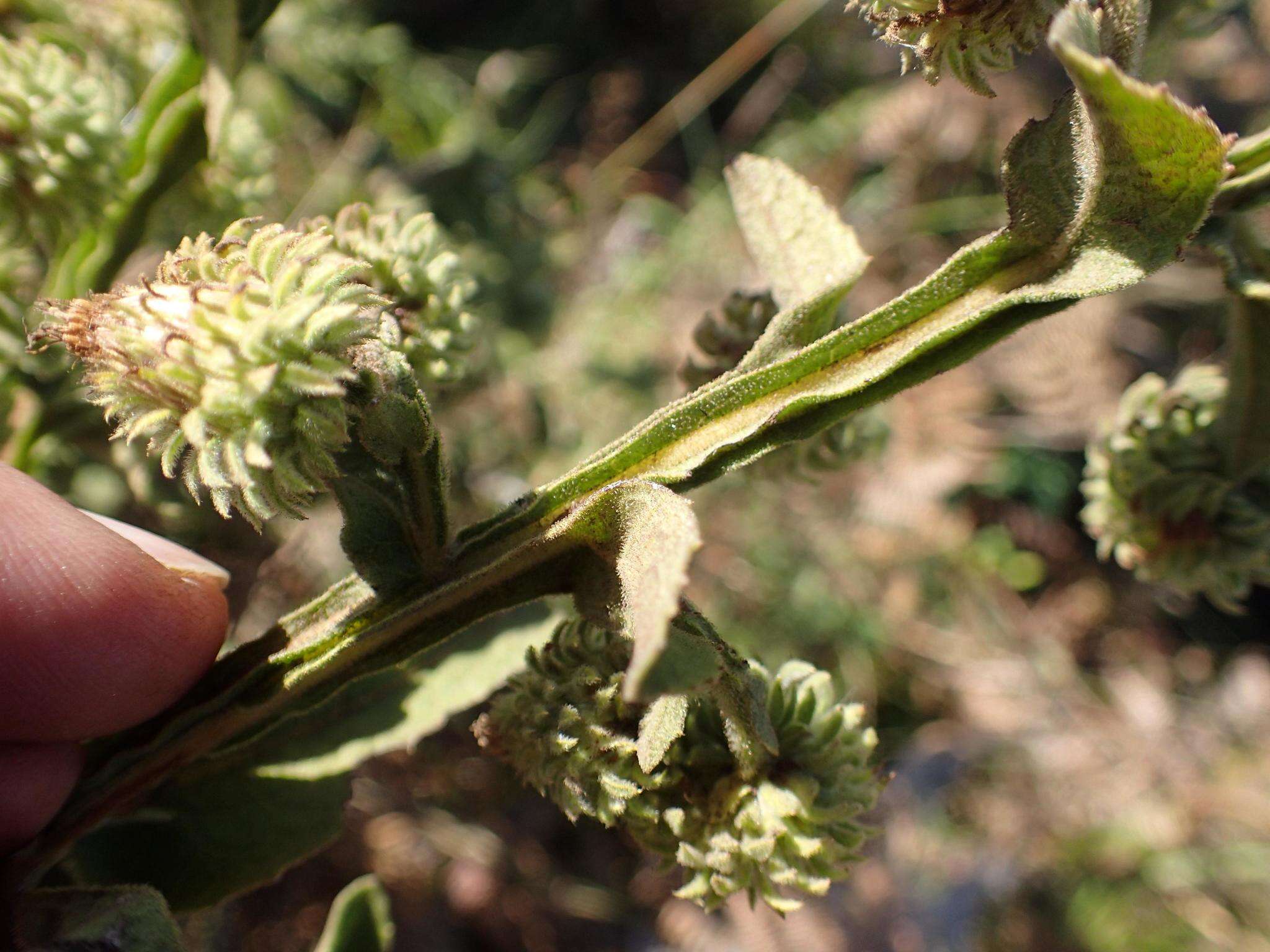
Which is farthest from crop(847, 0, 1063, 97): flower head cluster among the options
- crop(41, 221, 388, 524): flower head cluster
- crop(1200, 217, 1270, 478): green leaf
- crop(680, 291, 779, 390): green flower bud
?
crop(41, 221, 388, 524): flower head cluster

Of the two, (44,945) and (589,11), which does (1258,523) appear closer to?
(44,945)

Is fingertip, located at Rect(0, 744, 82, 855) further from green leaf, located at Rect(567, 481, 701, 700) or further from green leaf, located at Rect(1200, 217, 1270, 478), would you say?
green leaf, located at Rect(1200, 217, 1270, 478)

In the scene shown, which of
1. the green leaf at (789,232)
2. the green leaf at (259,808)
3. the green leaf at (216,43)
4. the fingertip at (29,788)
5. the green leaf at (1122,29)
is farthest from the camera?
the green leaf at (216,43)

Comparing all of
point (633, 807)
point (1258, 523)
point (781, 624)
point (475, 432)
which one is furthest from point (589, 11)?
point (633, 807)

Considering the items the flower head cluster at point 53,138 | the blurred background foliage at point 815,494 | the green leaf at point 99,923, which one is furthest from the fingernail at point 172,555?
the blurred background foliage at point 815,494

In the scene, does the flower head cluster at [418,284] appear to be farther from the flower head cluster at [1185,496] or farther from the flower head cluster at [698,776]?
the flower head cluster at [1185,496]

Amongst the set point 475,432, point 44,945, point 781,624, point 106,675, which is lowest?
point 781,624
